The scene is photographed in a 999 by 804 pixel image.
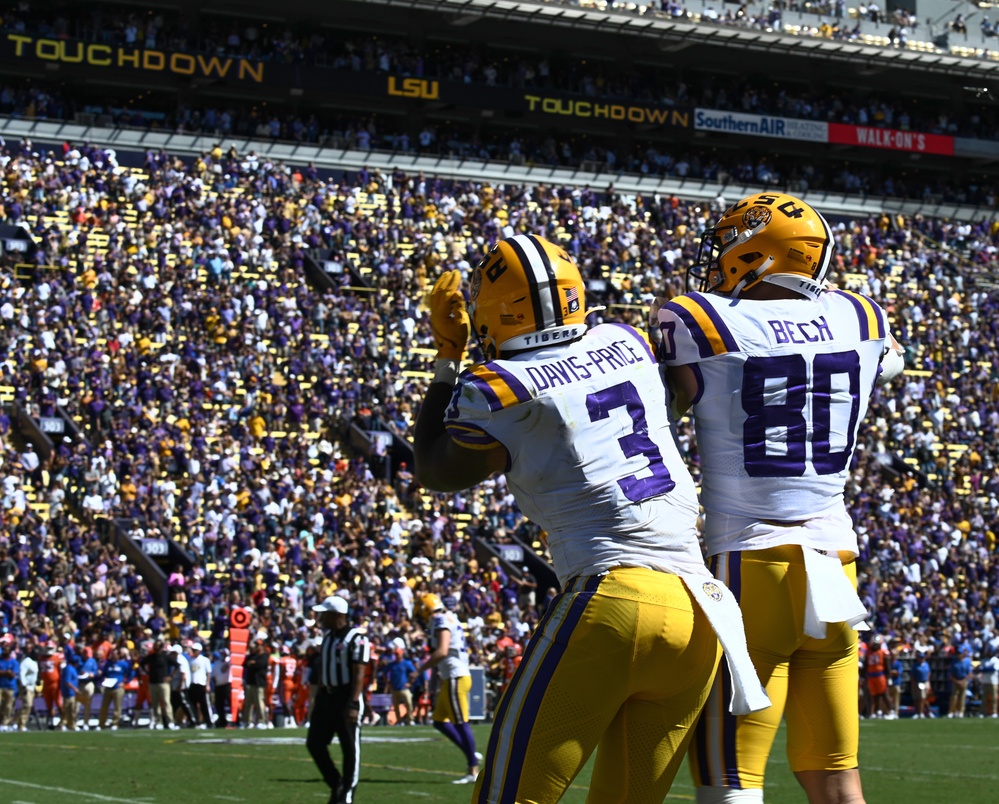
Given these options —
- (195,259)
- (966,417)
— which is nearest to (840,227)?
(966,417)

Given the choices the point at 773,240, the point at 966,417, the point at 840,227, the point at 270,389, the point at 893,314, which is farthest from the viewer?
the point at 840,227

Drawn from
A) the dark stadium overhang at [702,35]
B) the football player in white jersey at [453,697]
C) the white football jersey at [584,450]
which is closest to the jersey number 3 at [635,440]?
the white football jersey at [584,450]

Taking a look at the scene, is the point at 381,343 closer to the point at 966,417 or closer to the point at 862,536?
the point at 862,536

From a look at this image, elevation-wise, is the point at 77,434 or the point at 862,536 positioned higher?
the point at 77,434

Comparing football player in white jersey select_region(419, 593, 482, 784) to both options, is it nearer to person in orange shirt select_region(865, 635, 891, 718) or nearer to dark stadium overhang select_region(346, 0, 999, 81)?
person in orange shirt select_region(865, 635, 891, 718)

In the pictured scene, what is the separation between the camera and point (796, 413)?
4461 millimetres

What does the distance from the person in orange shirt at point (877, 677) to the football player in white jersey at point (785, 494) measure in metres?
21.4

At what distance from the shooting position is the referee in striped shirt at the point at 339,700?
10.7 metres

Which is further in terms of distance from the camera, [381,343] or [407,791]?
[381,343]

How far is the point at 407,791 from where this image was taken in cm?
1206

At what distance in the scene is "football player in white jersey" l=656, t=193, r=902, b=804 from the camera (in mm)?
4344

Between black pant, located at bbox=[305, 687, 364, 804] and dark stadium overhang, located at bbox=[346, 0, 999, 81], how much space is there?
33928 mm

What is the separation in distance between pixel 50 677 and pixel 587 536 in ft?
62.2

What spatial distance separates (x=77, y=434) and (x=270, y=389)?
422cm
